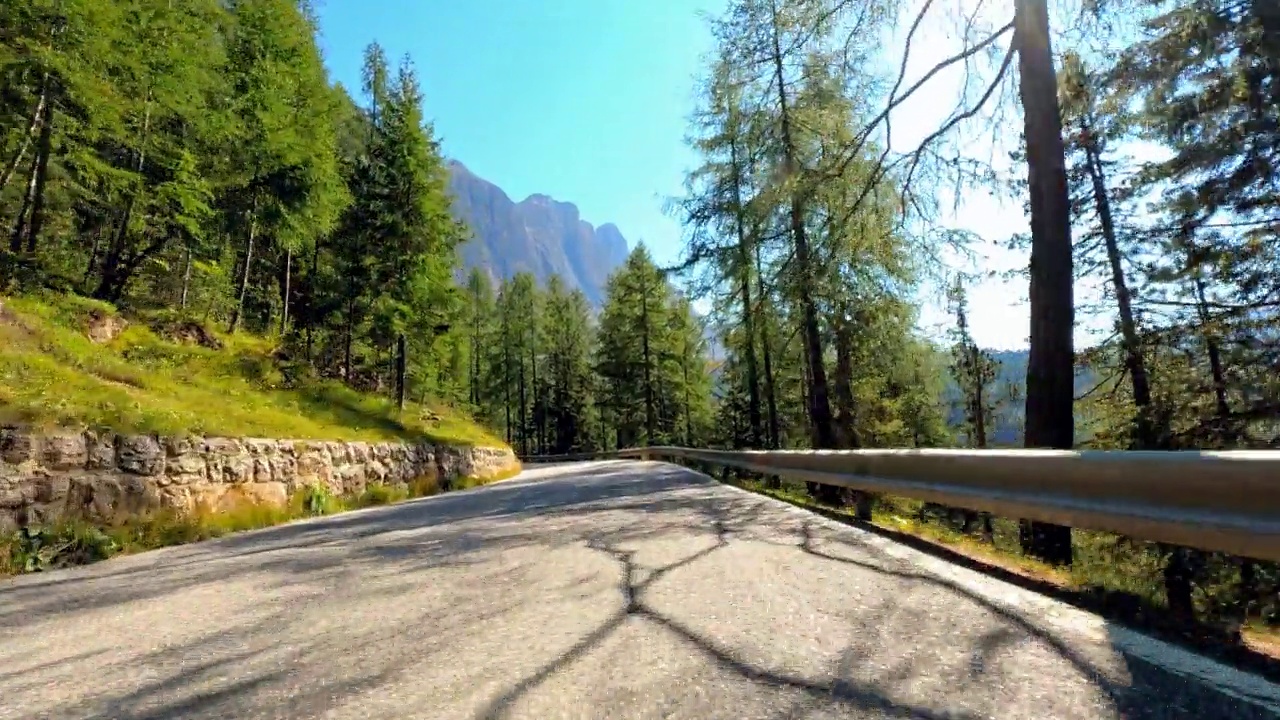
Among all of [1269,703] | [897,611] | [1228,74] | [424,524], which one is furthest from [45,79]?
[1228,74]

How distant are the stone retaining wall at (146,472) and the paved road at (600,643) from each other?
5.06ft

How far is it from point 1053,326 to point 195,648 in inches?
255

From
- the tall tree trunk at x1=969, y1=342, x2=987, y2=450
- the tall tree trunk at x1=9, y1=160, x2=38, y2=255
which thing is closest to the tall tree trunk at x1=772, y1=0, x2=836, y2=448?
the tall tree trunk at x1=9, y1=160, x2=38, y2=255

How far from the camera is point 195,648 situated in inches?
96.1

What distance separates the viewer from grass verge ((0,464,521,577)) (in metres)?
4.84

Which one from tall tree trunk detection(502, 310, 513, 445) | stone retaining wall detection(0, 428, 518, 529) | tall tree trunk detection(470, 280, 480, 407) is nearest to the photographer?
stone retaining wall detection(0, 428, 518, 529)

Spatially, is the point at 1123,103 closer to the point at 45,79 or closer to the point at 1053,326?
the point at 1053,326

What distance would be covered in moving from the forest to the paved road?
1.42m

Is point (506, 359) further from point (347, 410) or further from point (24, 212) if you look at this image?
point (347, 410)

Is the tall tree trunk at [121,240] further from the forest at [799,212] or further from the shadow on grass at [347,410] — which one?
the shadow on grass at [347,410]

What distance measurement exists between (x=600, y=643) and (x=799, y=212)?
744cm

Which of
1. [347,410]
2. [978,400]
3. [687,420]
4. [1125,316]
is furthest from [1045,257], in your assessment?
[687,420]

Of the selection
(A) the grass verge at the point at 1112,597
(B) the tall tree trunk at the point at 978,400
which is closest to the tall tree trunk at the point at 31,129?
(A) the grass verge at the point at 1112,597

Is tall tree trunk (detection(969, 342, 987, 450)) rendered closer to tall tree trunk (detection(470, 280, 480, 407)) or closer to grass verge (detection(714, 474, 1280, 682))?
grass verge (detection(714, 474, 1280, 682))
